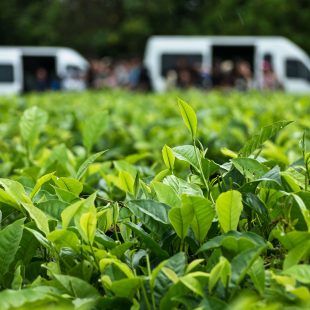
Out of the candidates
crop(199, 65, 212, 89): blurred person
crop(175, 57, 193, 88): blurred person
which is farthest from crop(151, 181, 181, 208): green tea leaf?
crop(199, 65, 212, 89): blurred person

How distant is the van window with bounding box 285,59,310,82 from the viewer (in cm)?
3170

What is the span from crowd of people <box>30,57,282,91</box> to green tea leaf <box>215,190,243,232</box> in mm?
20138

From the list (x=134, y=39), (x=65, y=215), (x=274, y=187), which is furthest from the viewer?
(x=134, y=39)

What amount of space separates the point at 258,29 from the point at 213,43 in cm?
860

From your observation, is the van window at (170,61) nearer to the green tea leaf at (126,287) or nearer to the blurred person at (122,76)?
the blurred person at (122,76)

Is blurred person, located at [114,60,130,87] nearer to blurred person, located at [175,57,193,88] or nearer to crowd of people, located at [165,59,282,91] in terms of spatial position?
crowd of people, located at [165,59,282,91]

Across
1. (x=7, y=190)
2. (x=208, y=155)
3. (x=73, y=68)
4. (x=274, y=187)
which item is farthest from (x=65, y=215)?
(x=73, y=68)

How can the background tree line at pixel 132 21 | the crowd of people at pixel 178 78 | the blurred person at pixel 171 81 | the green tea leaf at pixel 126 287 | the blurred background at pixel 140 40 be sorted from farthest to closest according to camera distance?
the background tree line at pixel 132 21
the blurred background at pixel 140 40
the blurred person at pixel 171 81
the crowd of people at pixel 178 78
the green tea leaf at pixel 126 287

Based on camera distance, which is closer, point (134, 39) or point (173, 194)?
point (173, 194)

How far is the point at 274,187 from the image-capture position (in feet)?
5.84

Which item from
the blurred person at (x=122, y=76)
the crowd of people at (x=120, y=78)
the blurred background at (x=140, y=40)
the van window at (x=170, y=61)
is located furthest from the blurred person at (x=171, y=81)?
the blurred person at (x=122, y=76)

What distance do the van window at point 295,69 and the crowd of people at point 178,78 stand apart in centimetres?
74

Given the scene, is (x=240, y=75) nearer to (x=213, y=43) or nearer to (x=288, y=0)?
(x=213, y=43)

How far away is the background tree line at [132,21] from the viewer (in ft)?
135
